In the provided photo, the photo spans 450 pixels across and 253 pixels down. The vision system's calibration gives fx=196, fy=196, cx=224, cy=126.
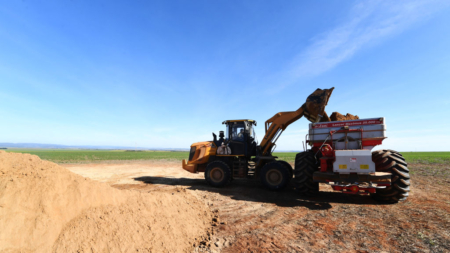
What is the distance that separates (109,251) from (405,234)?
19.2ft

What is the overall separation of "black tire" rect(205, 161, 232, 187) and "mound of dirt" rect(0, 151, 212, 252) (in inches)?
183

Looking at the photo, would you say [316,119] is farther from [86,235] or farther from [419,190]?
[86,235]

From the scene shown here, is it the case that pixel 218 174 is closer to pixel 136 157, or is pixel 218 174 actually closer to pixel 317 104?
pixel 317 104

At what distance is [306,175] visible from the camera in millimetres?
7375

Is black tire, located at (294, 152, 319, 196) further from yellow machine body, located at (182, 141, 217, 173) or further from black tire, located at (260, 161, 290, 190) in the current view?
yellow machine body, located at (182, 141, 217, 173)

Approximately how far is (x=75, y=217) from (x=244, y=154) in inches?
286

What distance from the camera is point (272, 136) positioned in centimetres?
960

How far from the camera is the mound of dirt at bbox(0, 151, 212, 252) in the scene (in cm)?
287

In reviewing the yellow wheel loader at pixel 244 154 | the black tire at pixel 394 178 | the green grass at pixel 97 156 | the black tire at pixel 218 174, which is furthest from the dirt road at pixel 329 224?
the green grass at pixel 97 156

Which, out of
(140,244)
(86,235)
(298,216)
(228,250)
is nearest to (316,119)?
(298,216)

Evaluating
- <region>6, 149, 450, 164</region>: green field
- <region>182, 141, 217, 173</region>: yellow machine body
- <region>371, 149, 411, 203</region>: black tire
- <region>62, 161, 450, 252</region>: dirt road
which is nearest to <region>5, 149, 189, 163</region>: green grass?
<region>6, 149, 450, 164</region>: green field

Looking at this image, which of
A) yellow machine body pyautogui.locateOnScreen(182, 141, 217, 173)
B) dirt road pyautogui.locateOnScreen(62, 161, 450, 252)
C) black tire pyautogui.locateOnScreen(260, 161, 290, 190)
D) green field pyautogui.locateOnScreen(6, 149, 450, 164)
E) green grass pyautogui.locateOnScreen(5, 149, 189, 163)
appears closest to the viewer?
dirt road pyautogui.locateOnScreen(62, 161, 450, 252)

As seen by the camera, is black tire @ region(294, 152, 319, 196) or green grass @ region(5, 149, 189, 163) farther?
green grass @ region(5, 149, 189, 163)

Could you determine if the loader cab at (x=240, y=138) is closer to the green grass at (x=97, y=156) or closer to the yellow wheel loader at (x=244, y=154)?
the yellow wheel loader at (x=244, y=154)
